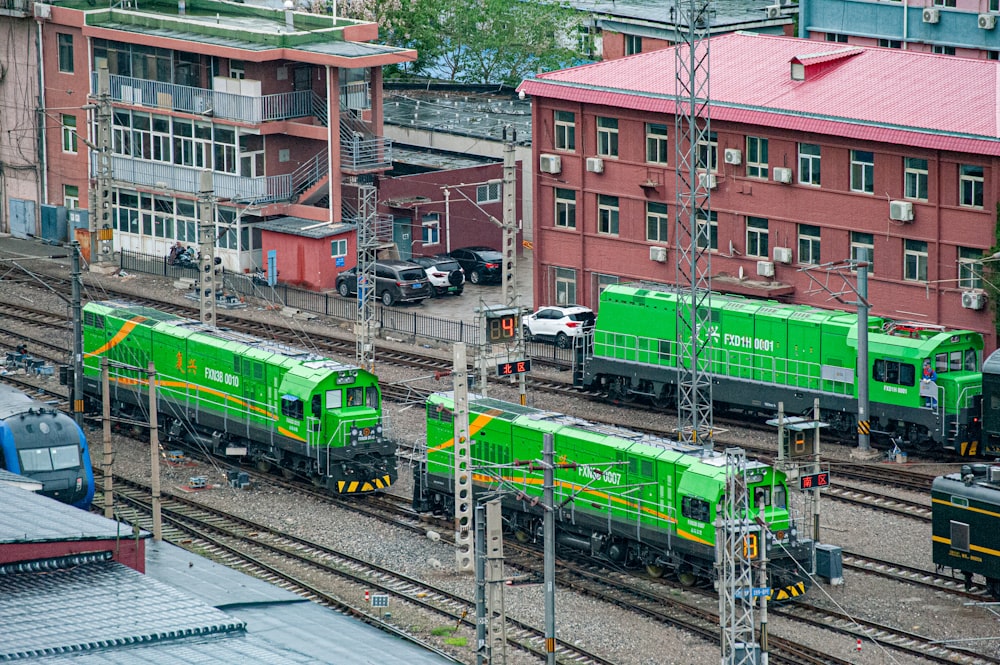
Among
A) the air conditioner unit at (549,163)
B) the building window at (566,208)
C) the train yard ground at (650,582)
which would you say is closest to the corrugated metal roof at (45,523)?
the train yard ground at (650,582)

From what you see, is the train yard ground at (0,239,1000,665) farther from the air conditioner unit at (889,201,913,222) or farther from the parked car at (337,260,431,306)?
the parked car at (337,260,431,306)

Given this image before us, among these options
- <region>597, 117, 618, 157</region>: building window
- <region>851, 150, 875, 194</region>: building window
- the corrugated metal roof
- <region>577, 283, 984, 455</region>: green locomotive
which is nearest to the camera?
the corrugated metal roof

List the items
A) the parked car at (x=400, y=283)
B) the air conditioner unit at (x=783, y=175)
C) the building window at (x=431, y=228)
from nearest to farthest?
the air conditioner unit at (x=783, y=175) → the parked car at (x=400, y=283) → the building window at (x=431, y=228)

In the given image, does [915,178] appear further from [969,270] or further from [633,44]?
[633,44]

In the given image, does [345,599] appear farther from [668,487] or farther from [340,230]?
[340,230]

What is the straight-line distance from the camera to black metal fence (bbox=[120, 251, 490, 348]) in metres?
64.9

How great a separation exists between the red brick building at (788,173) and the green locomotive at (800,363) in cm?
432

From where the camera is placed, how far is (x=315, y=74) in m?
74.6

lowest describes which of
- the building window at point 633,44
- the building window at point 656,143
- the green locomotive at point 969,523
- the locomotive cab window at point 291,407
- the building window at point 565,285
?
the green locomotive at point 969,523

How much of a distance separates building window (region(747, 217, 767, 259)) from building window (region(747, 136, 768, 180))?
1.48 m

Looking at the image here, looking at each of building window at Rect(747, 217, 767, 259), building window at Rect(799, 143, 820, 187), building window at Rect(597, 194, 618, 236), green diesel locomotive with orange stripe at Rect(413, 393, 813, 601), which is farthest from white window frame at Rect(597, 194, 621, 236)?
green diesel locomotive with orange stripe at Rect(413, 393, 813, 601)

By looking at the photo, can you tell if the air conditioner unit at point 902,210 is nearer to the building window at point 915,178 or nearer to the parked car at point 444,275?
the building window at point 915,178

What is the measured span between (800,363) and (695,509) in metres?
14.1

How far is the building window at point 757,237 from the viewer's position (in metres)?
60.7
